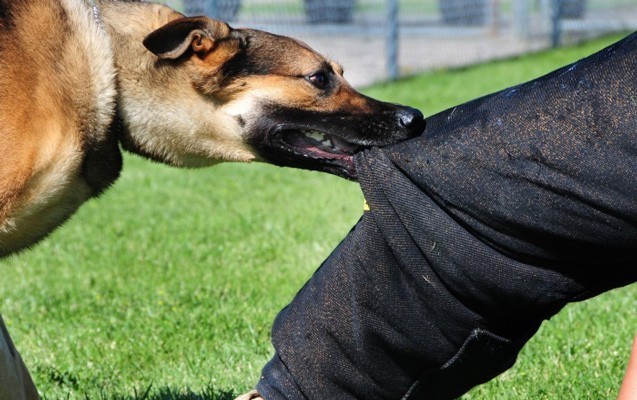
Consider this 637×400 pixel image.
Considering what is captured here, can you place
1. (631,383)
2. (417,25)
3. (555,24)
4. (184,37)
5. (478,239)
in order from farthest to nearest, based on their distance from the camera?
(555,24)
(417,25)
(184,37)
(478,239)
(631,383)

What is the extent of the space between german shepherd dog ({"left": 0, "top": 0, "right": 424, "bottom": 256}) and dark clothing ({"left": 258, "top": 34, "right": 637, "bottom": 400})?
52 cm

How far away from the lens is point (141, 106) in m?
3.64

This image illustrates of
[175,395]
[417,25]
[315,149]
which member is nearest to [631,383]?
→ [315,149]

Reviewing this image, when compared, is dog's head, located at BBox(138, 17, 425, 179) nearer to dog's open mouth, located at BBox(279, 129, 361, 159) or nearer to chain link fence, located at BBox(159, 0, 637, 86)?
dog's open mouth, located at BBox(279, 129, 361, 159)

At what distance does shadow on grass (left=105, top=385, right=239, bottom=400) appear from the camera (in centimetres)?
371

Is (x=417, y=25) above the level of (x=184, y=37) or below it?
below

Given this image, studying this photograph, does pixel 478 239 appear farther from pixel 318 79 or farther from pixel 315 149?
pixel 318 79

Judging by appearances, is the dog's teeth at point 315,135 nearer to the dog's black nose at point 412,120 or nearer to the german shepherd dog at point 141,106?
the german shepherd dog at point 141,106

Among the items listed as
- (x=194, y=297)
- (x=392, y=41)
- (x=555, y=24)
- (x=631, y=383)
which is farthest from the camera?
(x=555, y=24)

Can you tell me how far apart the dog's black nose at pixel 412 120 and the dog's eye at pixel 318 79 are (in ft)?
1.22

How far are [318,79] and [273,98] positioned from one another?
0.20 metres

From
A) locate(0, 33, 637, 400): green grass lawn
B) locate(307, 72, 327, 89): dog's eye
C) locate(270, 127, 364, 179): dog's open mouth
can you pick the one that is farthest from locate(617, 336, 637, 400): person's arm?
locate(307, 72, 327, 89): dog's eye

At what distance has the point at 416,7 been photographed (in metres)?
14.9

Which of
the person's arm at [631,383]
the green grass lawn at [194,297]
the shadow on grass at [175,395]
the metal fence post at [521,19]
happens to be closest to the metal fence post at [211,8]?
the green grass lawn at [194,297]
